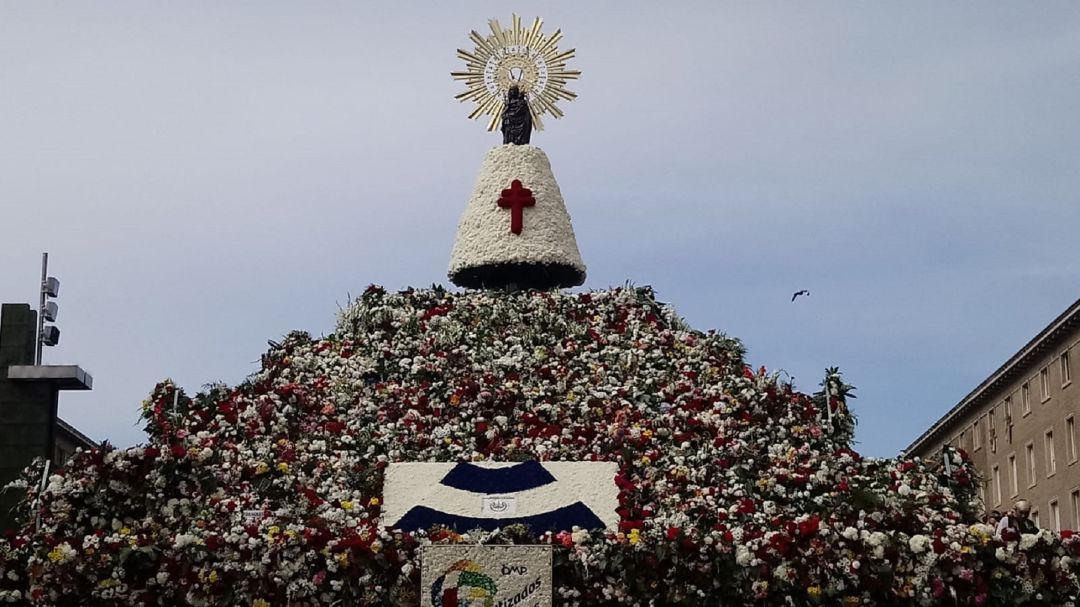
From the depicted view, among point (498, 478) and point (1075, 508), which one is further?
point (1075, 508)

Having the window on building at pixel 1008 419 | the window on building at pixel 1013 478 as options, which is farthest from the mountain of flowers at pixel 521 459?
the window on building at pixel 1008 419

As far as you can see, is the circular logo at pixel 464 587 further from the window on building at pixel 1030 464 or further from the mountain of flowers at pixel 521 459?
the window on building at pixel 1030 464

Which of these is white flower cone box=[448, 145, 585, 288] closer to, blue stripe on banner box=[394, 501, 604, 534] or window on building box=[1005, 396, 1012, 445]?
blue stripe on banner box=[394, 501, 604, 534]

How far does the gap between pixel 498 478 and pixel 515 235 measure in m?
11.6

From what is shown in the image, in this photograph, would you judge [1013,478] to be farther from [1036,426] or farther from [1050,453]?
[1050,453]

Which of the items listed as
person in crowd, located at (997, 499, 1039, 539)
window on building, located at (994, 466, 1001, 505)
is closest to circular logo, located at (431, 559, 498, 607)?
person in crowd, located at (997, 499, 1039, 539)

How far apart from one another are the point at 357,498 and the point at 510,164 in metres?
14.0

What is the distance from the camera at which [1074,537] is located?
21047 mm

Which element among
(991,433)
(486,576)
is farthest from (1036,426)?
(486,576)

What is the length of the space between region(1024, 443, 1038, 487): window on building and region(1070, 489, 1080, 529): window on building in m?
4.17

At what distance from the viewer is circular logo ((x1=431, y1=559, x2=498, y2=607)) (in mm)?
20562

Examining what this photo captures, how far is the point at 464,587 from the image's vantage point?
20609 millimetres

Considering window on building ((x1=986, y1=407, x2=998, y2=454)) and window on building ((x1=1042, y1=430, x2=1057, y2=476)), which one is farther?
window on building ((x1=986, y1=407, x2=998, y2=454))

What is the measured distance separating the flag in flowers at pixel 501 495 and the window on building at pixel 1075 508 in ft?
89.7
